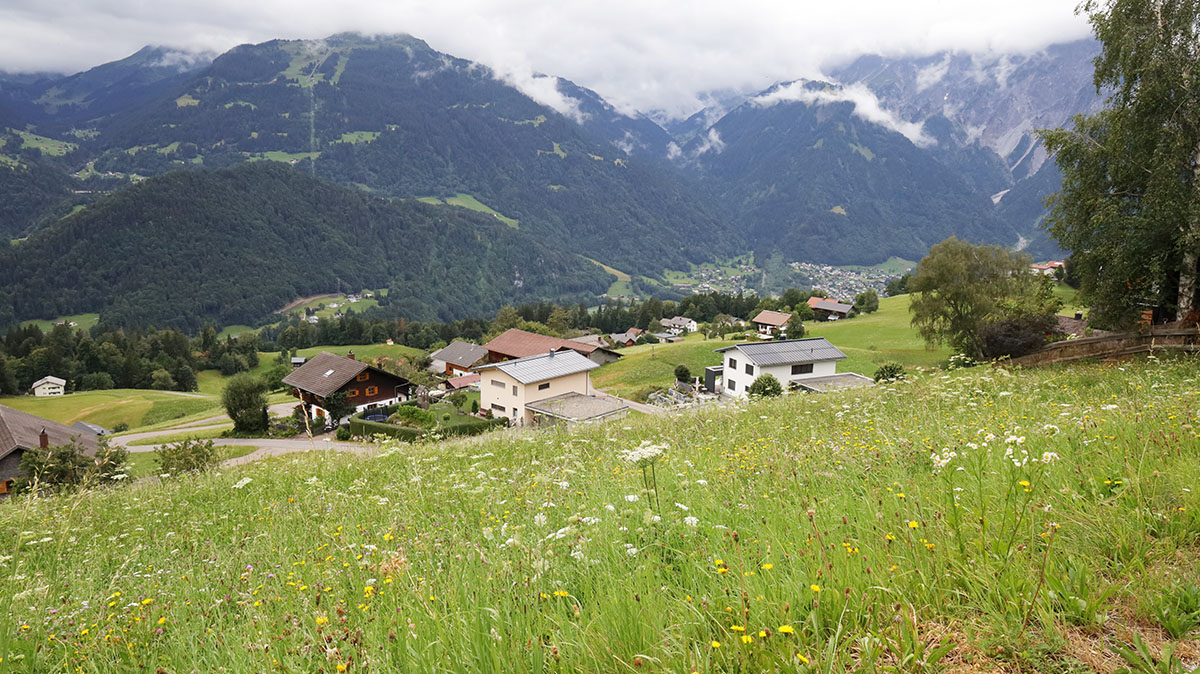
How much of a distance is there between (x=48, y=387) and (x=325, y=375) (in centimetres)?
7990

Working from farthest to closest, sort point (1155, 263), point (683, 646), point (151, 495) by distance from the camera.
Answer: point (1155, 263)
point (151, 495)
point (683, 646)

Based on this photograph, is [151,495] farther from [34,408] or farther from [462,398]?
[34,408]

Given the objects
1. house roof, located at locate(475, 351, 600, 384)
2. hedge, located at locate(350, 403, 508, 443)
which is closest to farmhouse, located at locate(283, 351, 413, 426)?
A: hedge, located at locate(350, 403, 508, 443)

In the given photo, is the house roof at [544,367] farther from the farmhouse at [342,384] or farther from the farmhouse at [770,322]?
the farmhouse at [770,322]

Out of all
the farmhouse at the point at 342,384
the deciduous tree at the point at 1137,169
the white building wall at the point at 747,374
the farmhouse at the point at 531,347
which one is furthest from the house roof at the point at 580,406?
the farmhouse at the point at 531,347

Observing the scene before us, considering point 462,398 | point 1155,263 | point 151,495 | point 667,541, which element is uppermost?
point 1155,263

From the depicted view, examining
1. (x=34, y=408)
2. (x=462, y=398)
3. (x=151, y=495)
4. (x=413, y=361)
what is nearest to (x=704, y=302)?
(x=413, y=361)

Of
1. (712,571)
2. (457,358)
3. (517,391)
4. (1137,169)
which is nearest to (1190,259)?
(1137,169)

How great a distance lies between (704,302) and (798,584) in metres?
148

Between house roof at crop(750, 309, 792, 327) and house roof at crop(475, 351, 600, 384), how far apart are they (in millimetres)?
61573

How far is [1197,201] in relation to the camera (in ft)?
51.5

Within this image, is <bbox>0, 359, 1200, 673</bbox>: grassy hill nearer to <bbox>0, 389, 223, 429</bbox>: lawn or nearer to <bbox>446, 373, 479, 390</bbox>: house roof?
<bbox>446, 373, 479, 390</bbox>: house roof

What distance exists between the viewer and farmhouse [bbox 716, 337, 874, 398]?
55.8 meters

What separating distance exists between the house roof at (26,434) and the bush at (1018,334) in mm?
51695
